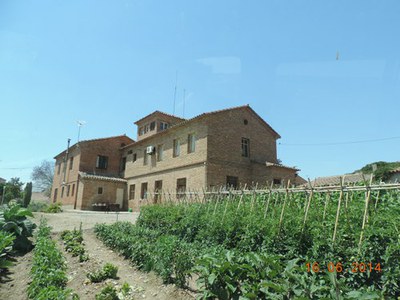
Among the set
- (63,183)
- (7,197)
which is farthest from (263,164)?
(7,197)

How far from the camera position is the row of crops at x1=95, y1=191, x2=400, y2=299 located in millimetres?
3668

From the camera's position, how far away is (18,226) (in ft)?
28.7

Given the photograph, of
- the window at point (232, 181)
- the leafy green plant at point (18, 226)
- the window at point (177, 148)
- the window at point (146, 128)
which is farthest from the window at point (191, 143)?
the leafy green plant at point (18, 226)

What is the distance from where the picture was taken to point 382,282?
4.08m

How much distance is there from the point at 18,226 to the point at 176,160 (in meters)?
12.6

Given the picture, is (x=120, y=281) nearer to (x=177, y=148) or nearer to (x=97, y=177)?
(x=177, y=148)

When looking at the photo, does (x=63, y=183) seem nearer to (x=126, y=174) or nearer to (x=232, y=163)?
(x=126, y=174)

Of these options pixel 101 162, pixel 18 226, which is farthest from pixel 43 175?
pixel 18 226

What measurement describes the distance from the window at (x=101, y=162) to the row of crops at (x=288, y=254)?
2132 cm

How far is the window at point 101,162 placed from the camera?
2876cm

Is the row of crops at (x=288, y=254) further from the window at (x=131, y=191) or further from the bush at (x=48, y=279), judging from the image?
the window at (x=131, y=191)

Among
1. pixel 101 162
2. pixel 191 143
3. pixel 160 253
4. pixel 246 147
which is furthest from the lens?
pixel 101 162

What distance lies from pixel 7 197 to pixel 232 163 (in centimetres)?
3577
